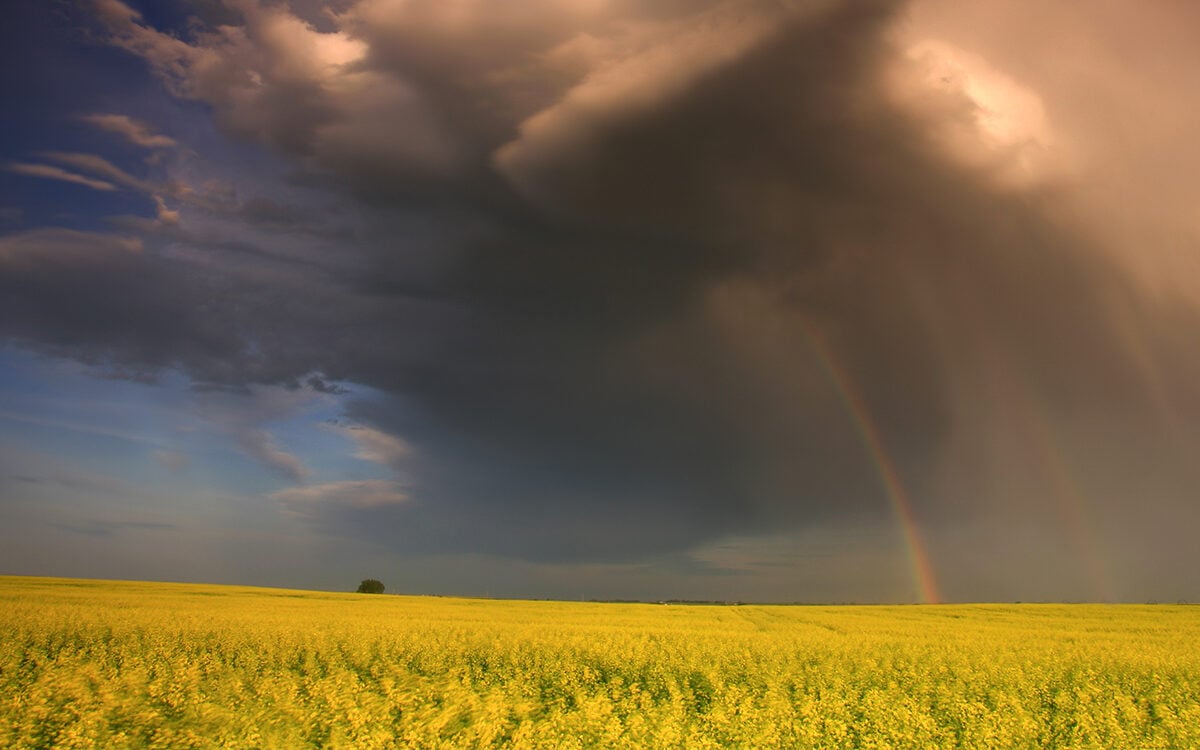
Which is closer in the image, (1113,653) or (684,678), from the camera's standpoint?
(684,678)

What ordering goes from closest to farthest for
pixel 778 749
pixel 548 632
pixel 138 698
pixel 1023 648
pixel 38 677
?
pixel 778 749
pixel 138 698
pixel 38 677
pixel 1023 648
pixel 548 632

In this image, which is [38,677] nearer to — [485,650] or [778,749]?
[485,650]

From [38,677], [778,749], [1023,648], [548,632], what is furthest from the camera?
[548,632]

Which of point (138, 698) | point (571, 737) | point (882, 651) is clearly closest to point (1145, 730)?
point (882, 651)

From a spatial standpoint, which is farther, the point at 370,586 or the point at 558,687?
the point at 370,586

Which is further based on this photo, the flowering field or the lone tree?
the lone tree

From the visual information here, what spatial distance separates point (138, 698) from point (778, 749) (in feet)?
50.8

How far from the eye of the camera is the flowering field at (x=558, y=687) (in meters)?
16.8

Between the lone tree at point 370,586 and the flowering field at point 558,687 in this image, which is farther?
the lone tree at point 370,586

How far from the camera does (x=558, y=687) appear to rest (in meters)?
20.6

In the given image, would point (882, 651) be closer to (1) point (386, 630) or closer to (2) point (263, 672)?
(1) point (386, 630)

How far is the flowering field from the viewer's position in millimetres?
16828

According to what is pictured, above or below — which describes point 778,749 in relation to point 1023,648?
below

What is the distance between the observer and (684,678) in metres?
21.1
